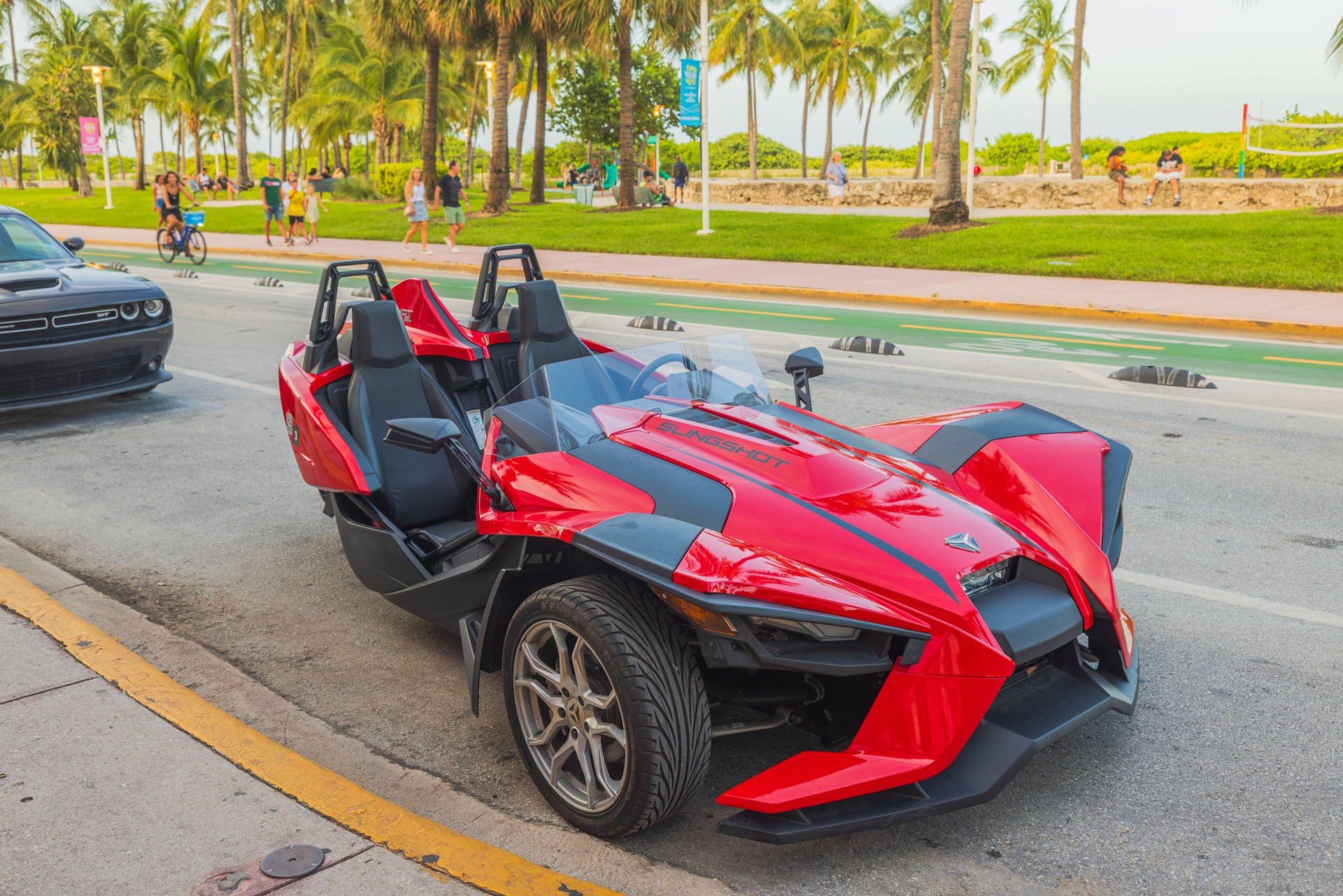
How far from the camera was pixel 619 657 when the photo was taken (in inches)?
111

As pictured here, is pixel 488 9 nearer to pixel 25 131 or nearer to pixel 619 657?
pixel 619 657

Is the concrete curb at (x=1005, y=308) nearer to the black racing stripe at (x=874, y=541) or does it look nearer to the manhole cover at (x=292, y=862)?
the black racing stripe at (x=874, y=541)

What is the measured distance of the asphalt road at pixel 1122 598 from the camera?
298 centimetres

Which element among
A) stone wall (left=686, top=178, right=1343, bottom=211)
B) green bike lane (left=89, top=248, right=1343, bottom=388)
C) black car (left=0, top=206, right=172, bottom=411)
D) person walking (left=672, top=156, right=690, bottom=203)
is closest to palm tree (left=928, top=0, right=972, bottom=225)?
green bike lane (left=89, top=248, right=1343, bottom=388)

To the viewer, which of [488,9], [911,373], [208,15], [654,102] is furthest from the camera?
[654,102]

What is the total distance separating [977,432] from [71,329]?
6.99 metres

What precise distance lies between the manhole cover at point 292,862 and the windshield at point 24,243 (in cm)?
770

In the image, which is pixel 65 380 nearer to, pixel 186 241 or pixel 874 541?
pixel 874 541

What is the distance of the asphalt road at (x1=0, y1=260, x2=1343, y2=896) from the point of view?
2979 millimetres

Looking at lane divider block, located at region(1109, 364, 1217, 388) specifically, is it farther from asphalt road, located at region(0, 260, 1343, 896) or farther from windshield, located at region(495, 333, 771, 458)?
windshield, located at region(495, 333, 771, 458)

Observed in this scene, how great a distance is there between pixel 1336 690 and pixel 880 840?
1.95 m

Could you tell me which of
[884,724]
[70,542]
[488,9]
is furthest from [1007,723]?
[488,9]

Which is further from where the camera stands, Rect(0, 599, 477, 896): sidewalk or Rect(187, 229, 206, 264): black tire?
Rect(187, 229, 206, 264): black tire

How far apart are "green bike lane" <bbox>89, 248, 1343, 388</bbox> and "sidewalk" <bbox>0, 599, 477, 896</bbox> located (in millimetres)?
9485
